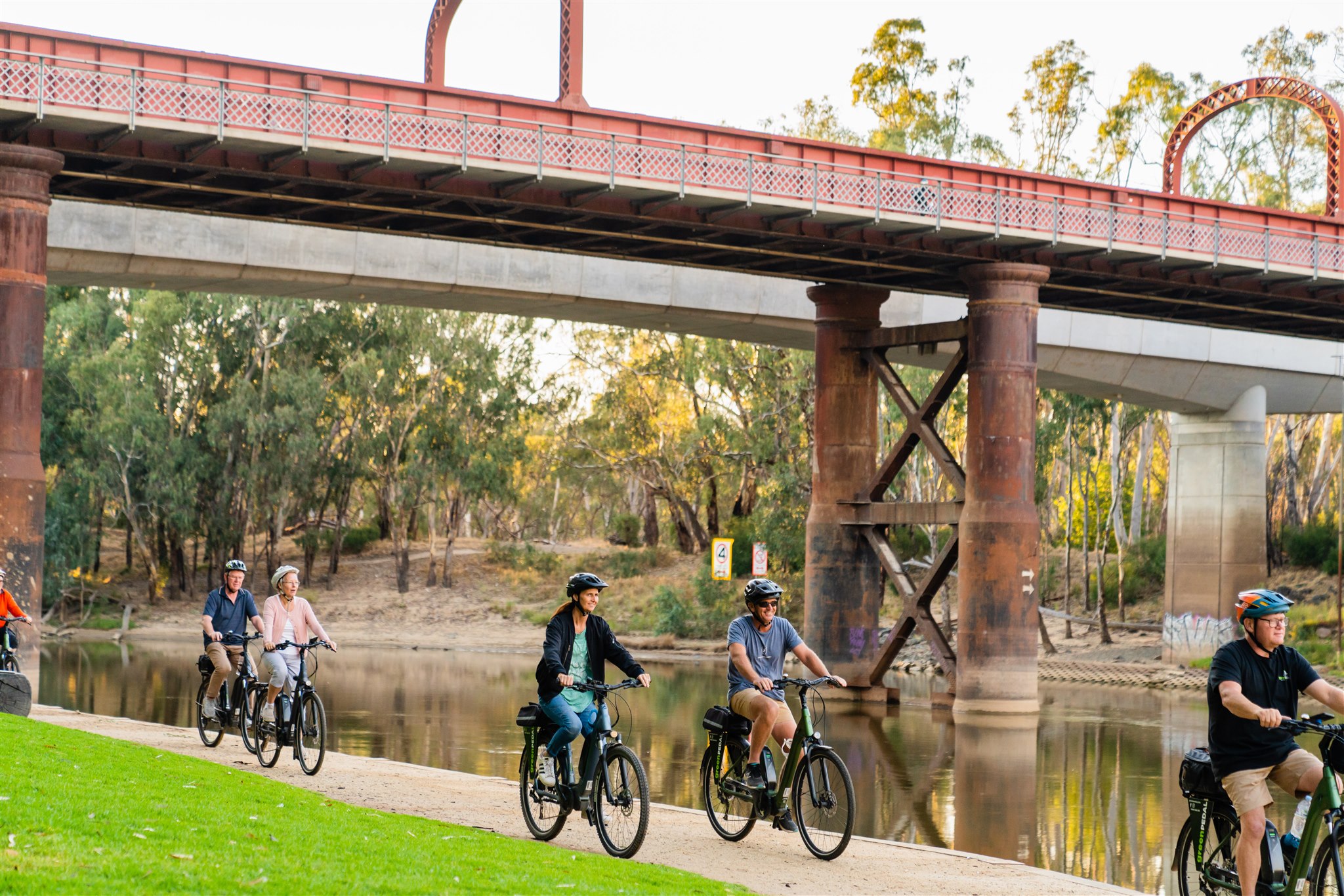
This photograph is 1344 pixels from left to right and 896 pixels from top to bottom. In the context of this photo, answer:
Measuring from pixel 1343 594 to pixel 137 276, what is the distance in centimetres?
3600

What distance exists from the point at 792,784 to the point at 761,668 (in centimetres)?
81

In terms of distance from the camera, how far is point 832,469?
32.6m

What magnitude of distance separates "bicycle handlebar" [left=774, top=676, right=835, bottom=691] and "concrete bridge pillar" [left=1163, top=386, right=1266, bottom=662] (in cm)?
3501

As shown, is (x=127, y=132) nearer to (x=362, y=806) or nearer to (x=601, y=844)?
(x=362, y=806)

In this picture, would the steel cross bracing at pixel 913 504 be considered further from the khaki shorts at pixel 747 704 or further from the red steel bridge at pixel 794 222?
the khaki shorts at pixel 747 704

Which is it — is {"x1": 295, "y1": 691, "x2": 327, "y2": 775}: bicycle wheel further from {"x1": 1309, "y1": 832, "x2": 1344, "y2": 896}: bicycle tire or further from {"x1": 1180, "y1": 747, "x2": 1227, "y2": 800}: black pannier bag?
{"x1": 1309, "y1": 832, "x2": 1344, "y2": 896}: bicycle tire

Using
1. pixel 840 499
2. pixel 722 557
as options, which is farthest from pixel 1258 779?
pixel 722 557

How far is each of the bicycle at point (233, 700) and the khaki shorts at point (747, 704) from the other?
581 centimetres

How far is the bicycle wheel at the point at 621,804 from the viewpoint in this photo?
33.2 ft

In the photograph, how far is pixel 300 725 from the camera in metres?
14.2

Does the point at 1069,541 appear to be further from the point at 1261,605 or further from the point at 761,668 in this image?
the point at 1261,605

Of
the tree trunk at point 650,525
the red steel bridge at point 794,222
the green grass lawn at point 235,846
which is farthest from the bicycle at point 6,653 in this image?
the tree trunk at point 650,525

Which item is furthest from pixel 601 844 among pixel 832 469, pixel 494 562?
pixel 494 562

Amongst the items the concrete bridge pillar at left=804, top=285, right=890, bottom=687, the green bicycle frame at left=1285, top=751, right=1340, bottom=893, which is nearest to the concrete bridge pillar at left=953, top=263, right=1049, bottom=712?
the concrete bridge pillar at left=804, top=285, right=890, bottom=687
